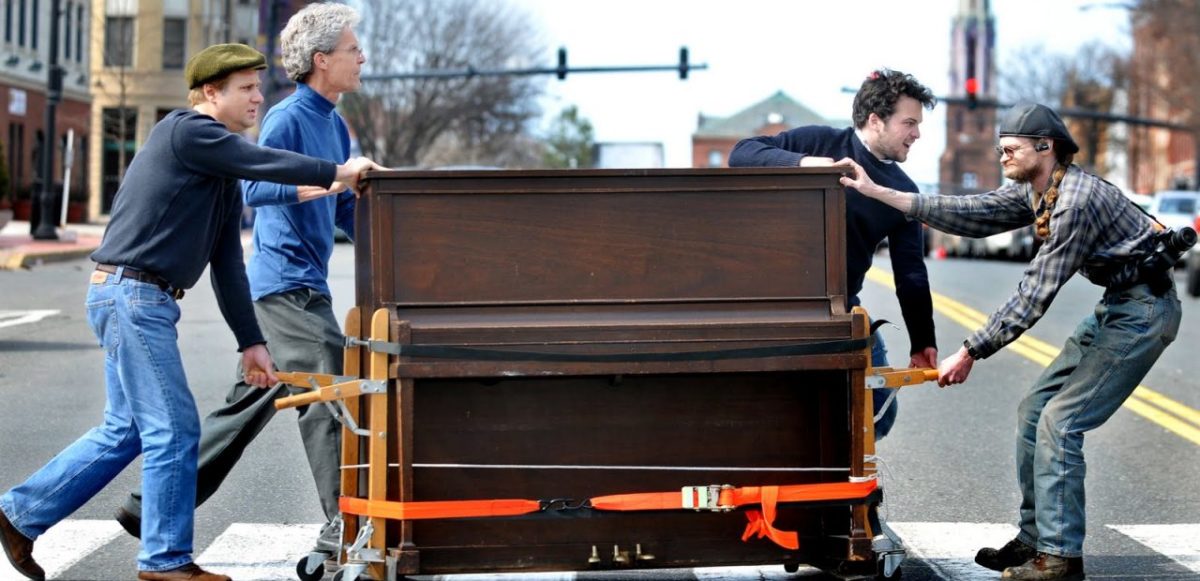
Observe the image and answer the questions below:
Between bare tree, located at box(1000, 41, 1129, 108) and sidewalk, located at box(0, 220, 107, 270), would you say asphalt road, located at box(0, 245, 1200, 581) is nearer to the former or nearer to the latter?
sidewalk, located at box(0, 220, 107, 270)

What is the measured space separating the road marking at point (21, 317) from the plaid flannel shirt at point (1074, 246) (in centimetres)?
1209

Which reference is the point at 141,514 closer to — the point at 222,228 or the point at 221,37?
the point at 222,228

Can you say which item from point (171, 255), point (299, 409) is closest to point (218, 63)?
point (171, 255)

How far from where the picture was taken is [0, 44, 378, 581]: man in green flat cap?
213 inches

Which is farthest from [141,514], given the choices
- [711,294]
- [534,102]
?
[534,102]

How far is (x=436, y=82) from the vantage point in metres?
68.4

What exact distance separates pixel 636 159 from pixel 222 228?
159 ft

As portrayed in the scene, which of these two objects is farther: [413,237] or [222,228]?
[222,228]

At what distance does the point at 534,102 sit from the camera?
71.4 m

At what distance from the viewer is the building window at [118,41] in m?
53.0

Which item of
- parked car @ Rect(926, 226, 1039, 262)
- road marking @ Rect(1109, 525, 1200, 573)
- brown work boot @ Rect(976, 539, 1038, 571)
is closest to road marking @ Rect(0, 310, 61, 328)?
road marking @ Rect(1109, 525, 1200, 573)

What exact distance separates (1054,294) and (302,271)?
2.50 meters

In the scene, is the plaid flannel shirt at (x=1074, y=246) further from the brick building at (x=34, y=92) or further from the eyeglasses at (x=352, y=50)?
the brick building at (x=34, y=92)

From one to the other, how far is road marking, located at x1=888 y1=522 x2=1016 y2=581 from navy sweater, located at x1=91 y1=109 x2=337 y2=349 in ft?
8.78
